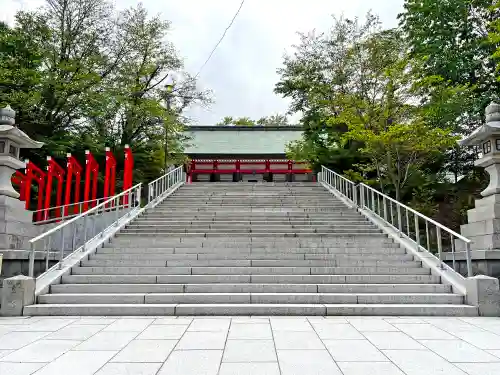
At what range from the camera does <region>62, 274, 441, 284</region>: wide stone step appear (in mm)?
6719

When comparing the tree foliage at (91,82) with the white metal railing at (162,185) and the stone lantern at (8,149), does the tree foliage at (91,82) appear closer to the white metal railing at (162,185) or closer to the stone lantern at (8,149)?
the white metal railing at (162,185)

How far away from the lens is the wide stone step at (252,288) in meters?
6.32

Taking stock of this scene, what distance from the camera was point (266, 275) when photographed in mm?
6891

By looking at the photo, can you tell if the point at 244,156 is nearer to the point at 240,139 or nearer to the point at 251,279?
the point at 240,139

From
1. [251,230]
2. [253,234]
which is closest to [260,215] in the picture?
[251,230]

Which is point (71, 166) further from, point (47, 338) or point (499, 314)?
point (499, 314)

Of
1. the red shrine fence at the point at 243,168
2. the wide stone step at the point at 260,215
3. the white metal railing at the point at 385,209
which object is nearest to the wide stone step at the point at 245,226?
the wide stone step at the point at 260,215

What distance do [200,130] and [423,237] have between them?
1863 cm

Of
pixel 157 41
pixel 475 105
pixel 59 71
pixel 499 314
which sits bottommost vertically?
pixel 499 314

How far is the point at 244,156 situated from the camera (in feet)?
80.6

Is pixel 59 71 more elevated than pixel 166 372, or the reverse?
pixel 59 71

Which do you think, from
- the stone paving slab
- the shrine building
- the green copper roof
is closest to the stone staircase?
the stone paving slab

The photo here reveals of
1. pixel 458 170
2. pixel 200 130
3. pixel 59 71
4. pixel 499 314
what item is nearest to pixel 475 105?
pixel 458 170

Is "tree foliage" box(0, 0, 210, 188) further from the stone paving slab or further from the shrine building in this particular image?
the stone paving slab
